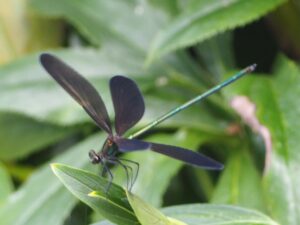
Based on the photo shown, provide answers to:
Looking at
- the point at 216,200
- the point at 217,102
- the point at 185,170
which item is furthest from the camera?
the point at 185,170

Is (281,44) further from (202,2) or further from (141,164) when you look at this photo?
(141,164)

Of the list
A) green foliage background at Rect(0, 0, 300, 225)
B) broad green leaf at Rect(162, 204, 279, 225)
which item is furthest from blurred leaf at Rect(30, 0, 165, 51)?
broad green leaf at Rect(162, 204, 279, 225)

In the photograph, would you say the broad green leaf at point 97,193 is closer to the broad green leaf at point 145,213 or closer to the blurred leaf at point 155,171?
the broad green leaf at point 145,213

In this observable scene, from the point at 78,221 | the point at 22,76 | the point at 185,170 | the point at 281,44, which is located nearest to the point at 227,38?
the point at 281,44

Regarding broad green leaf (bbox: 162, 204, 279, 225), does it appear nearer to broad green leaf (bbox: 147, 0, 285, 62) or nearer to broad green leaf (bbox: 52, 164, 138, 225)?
broad green leaf (bbox: 52, 164, 138, 225)

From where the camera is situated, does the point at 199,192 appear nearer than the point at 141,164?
No

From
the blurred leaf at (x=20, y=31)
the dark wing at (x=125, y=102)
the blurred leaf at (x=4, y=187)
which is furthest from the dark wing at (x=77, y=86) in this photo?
the blurred leaf at (x=20, y=31)
